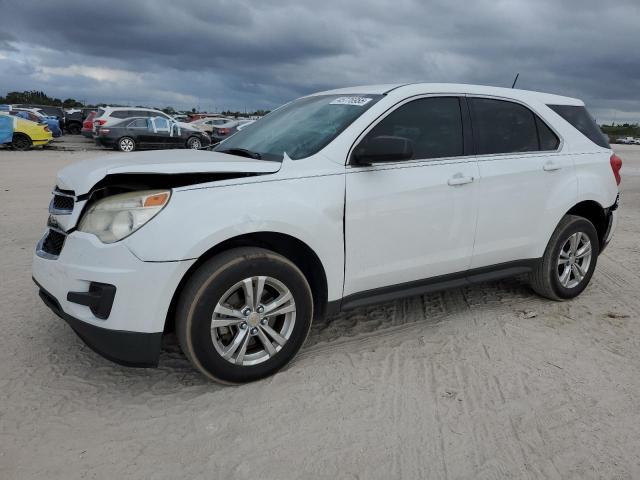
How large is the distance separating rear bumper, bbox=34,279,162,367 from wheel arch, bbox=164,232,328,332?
18 centimetres

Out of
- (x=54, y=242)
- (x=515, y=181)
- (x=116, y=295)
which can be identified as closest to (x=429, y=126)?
(x=515, y=181)

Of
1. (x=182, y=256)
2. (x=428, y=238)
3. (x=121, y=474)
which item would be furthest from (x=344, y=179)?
(x=121, y=474)

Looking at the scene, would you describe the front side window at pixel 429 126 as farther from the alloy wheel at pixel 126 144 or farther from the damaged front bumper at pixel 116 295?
the alloy wheel at pixel 126 144

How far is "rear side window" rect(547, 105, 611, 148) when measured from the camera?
4453mm

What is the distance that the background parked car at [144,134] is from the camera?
19266 mm

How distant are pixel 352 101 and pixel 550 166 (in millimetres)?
1733

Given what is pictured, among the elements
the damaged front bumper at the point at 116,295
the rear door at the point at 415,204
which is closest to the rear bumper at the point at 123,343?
the damaged front bumper at the point at 116,295

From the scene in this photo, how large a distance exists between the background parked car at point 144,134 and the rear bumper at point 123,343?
59.1 ft

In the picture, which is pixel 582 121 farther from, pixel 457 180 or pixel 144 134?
pixel 144 134

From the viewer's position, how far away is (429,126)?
3674mm

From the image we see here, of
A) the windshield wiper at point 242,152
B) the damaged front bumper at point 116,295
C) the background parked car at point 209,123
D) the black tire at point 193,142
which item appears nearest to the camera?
the damaged front bumper at point 116,295

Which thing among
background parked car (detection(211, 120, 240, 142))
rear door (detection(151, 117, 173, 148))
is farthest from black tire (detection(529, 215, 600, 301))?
background parked car (detection(211, 120, 240, 142))

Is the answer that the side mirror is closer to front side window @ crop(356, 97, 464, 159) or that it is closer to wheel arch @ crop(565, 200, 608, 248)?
front side window @ crop(356, 97, 464, 159)

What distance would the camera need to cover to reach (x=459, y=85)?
12.9ft
